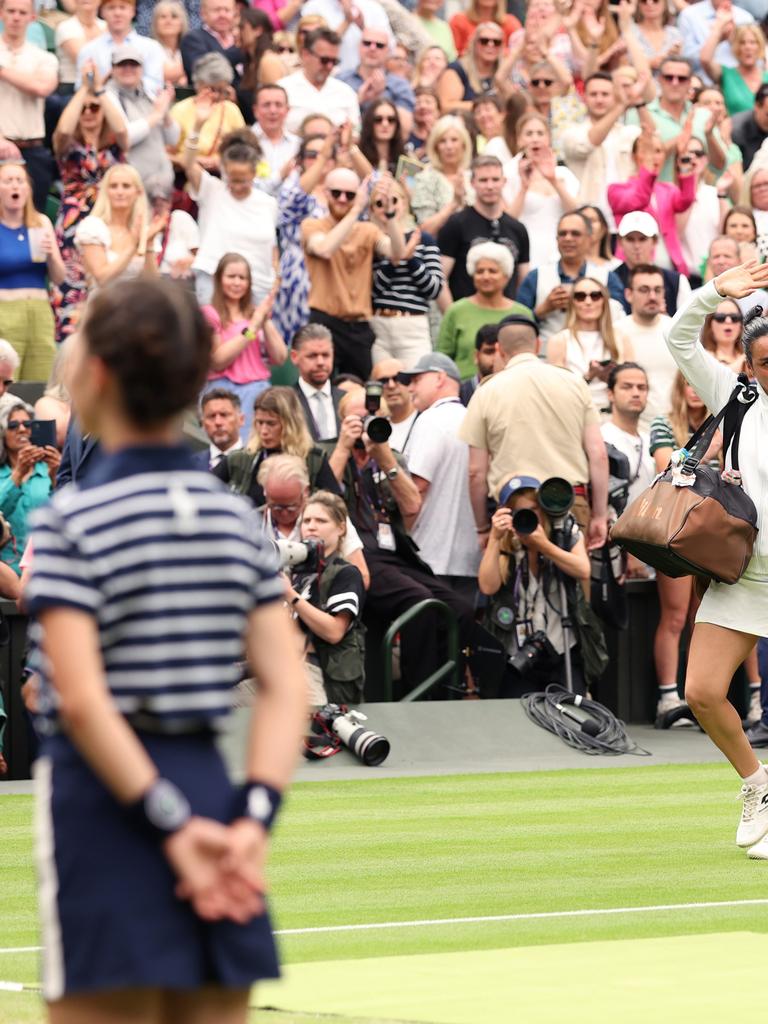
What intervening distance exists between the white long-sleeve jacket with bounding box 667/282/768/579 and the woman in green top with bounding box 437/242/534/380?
263 inches

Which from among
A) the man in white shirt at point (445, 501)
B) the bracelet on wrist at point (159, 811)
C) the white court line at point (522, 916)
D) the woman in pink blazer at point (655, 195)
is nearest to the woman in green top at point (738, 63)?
the woman in pink blazer at point (655, 195)

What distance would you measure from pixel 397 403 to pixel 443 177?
10.6 ft

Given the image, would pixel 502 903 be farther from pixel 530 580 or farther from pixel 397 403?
pixel 397 403

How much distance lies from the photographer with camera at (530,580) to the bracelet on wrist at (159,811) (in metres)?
9.92

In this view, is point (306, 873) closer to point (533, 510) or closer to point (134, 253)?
point (533, 510)

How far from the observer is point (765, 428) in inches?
330

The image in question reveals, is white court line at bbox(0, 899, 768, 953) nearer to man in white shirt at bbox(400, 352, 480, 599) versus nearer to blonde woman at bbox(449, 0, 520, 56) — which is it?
man in white shirt at bbox(400, 352, 480, 599)

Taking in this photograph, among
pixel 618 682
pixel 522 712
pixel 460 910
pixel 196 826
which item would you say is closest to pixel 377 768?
pixel 522 712

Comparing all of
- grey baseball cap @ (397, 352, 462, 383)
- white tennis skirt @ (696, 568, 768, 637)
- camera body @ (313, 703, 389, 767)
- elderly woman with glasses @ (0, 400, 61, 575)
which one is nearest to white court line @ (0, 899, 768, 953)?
white tennis skirt @ (696, 568, 768, 637)

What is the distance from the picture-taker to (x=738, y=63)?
2050 cm

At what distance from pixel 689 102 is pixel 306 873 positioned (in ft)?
40.5

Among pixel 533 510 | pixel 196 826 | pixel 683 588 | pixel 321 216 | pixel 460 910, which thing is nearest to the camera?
pixel 196 826

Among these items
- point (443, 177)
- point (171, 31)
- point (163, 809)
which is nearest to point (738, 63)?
point (443, 177)

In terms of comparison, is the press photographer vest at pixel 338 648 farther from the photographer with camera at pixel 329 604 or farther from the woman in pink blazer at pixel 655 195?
the woman in pink blazer at pixel 655 195
